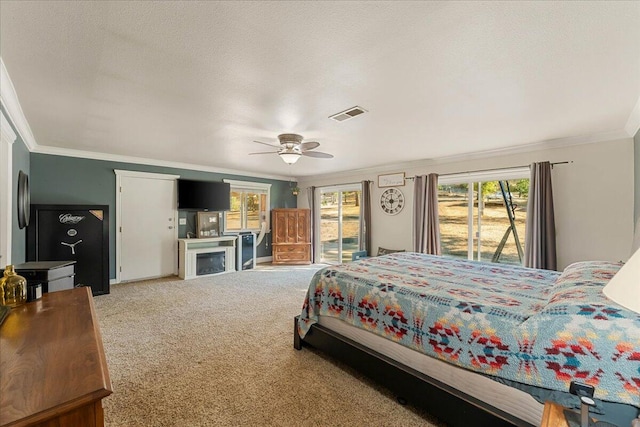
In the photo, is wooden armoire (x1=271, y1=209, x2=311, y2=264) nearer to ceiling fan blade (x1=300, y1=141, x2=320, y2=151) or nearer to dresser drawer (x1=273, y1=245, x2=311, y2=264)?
dresser drawer (x1=273, y1=245, x2=311, y2=264)

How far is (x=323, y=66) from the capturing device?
1.85 m

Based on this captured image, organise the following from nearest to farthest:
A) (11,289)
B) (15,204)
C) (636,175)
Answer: (11,289) < (15,204) < (636,175)

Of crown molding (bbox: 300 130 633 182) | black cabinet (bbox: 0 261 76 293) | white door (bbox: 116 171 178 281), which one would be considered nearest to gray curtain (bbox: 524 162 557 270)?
crown molding (bbox: 300 130 633 182)

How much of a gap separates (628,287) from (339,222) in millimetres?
6262

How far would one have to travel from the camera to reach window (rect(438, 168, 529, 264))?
4.34 metres

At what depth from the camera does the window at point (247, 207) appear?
264 inches

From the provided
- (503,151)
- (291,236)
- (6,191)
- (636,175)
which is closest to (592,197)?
(636,175)

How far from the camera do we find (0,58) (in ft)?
5.79

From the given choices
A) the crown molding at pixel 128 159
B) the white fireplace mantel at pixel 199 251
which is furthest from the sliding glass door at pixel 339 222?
the white fireplace mantel at pixel 199 251

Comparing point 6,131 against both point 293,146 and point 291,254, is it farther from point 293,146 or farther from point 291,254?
point 291,254

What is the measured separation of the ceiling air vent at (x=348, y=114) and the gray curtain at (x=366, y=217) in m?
3.35

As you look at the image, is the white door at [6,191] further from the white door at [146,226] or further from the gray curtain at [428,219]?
the gray curtain at [428,219]

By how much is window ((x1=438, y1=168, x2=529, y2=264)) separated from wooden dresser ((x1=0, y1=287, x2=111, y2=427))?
16.7 ft

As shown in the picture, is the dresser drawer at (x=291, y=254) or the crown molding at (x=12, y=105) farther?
the dresser drawer at (x=291, y=254)
